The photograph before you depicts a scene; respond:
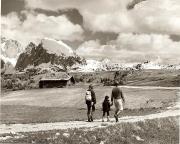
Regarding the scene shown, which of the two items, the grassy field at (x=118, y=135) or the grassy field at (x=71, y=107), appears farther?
the grassy field at (x=71, y=107)

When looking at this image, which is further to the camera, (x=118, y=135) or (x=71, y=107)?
(x=71, y=107)

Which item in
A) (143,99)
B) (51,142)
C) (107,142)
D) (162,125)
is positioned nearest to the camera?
(51,142)

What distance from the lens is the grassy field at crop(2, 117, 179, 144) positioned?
19.7m

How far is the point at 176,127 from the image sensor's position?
27.4 metres

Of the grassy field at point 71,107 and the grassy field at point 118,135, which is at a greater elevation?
the grassy field at point 118,135

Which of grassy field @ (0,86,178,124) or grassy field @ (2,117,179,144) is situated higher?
grassy field @ (2,117,179,144)

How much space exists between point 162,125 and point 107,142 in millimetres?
6508

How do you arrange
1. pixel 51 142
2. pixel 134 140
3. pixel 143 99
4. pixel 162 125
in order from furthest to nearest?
pixel 143 99, pixel 162 125, pixel 134 140, pixel 51 142

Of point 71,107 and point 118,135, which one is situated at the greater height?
point 118,135

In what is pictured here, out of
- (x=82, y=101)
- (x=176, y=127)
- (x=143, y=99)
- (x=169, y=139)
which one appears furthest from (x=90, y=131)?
(x=82, y=101)

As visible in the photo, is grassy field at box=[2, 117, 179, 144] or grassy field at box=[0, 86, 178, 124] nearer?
grassy field at box=[2, 117, 179, 144]

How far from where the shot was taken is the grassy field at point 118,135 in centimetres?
1966

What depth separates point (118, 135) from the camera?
22.4 m

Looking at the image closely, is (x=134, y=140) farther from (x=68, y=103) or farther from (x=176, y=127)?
(x=68, y=103)
